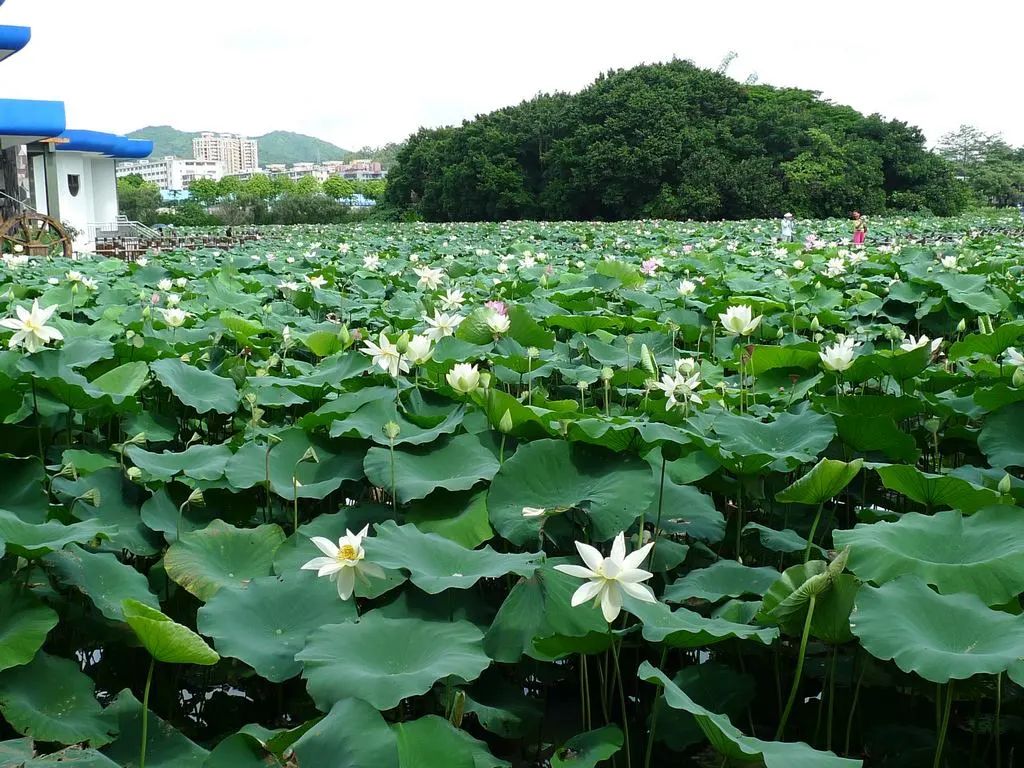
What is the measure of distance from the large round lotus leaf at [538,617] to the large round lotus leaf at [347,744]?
25cm

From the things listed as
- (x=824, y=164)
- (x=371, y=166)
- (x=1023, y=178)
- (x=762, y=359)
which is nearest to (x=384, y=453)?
(x=762, y=359)

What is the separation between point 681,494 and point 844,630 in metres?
0.44

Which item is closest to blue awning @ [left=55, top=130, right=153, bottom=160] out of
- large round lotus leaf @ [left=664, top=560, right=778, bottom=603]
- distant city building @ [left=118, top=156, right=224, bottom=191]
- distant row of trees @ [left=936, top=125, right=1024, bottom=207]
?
large round lotus leaf @ [left=664, top=560, right=778, bottom=603]

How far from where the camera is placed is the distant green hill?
580 ft

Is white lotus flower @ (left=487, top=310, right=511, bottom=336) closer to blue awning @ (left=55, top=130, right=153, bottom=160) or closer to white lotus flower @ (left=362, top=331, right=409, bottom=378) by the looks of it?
white lotus flower @ (left=362, top=331, right=409, bottom=378)

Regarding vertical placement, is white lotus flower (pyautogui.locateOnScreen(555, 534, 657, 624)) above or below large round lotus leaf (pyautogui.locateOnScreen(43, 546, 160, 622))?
above

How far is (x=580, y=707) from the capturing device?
1344 mm

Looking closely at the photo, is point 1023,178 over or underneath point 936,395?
over

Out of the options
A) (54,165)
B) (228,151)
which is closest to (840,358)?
(54,165)

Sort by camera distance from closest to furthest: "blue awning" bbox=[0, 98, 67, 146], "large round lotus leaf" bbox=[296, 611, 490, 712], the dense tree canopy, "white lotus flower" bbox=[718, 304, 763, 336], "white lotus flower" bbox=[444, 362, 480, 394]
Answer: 1. "large round lotus leaf" bbox=[296, 611, 490, 712]
2. "white lotus flower" bbox=[444, 362, 480, 394]
3. "white lotus flower" bbox=[718, 304, 763, 336]
4. "blue awning" bbox=[0, 98, 67, 146]
5. the dense tree canopy

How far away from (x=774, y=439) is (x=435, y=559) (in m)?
0.65

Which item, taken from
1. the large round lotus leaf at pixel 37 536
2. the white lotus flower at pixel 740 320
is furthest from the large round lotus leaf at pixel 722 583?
the white lotus flower at pixel 740 320

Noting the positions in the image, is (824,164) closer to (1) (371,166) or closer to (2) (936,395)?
(2) (936,395)

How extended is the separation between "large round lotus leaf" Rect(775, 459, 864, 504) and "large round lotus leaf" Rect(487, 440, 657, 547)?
8.2 inches
